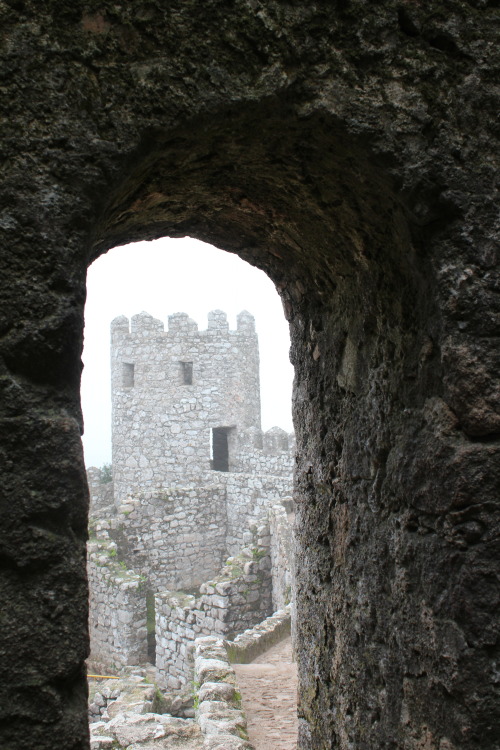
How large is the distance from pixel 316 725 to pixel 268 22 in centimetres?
253

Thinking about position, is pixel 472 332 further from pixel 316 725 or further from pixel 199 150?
pixel 316 725

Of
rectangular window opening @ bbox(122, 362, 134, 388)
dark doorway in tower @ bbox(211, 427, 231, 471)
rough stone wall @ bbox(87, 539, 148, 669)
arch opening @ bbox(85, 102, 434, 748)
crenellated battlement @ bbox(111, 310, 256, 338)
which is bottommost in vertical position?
rough stone wall @ bbox(87, 539, 148, 669)

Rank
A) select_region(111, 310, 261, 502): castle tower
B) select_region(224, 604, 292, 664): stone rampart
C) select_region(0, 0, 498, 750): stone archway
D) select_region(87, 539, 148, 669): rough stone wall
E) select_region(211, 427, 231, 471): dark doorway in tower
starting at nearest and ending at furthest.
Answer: select_region(0, 0, 498, 750): stone archway
select_region(224, 604, 292, 664): stone rampart
select_region(87, 539, 148, 669): rough stone wall
select_region(111, 310, 261, 502): castle tower
select_region(211, 427, 231, 471): dark doorway in tower

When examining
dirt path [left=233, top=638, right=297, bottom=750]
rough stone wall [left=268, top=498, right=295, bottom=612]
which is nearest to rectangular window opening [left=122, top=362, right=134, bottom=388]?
rough stone wall [left=268, top=498, right=295, bottom=612]

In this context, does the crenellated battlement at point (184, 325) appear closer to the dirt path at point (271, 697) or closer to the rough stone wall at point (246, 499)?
the rough stone wall at point (246, 499)

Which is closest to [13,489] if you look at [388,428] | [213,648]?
[388,428]

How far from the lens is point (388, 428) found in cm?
194

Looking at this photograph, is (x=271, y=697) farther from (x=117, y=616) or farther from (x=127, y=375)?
(x=127, y=375)

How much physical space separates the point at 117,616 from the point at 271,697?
14.2 ft

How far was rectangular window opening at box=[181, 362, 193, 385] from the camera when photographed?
15.9 meters

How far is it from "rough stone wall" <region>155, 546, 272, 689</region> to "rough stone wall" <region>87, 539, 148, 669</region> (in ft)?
2.29

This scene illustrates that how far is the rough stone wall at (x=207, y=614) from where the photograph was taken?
8.45 metres

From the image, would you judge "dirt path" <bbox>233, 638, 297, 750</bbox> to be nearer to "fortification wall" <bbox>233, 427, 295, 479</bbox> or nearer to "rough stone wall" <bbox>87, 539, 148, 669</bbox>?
"rough stone wall" <bbox>87, 539, 148, 669</bbox>

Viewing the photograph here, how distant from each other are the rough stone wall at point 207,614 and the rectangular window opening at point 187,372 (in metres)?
7.43
